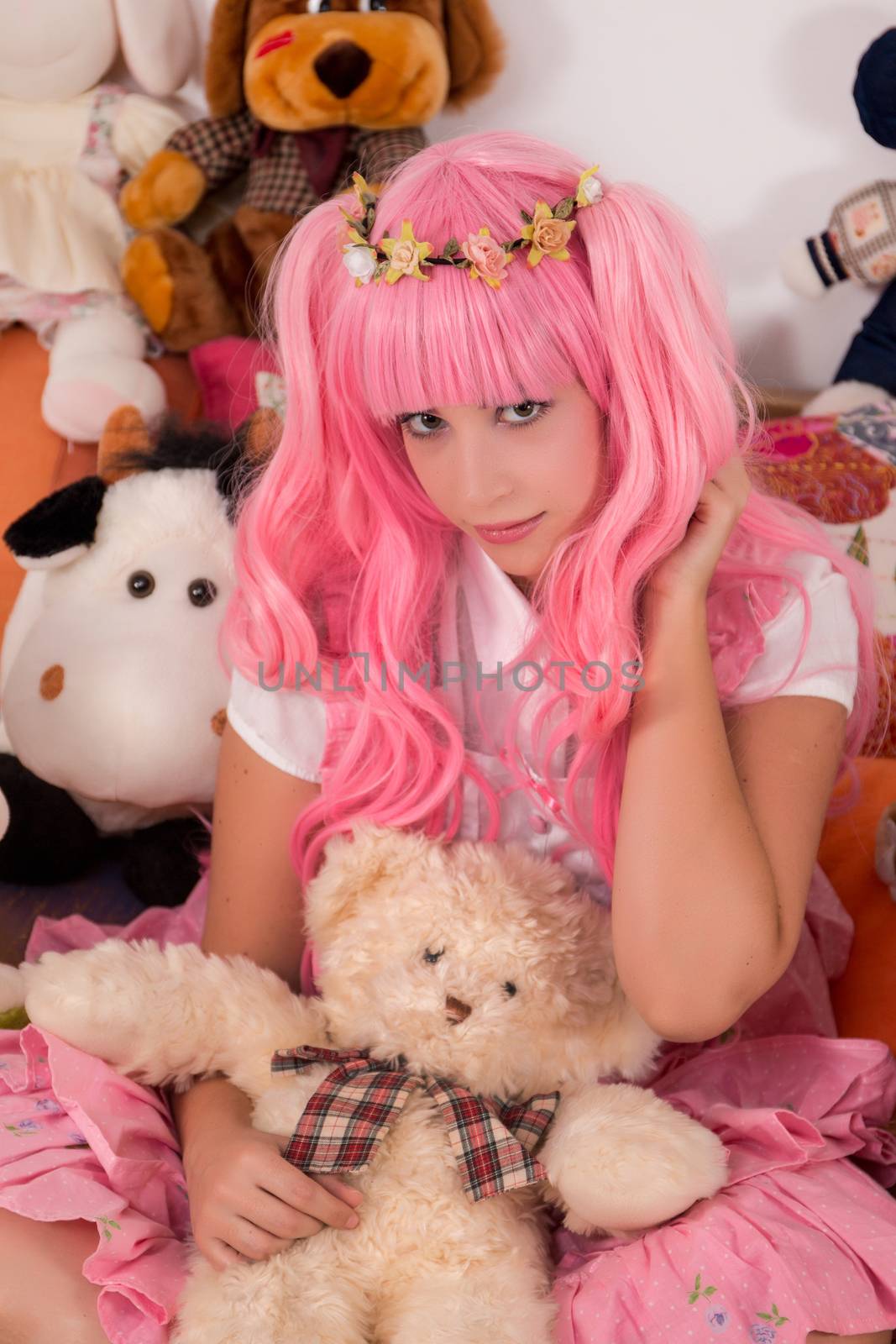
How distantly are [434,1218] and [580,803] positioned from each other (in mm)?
345

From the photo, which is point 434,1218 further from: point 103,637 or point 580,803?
point 103,637

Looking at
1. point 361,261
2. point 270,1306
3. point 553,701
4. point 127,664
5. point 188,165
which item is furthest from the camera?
point 188,165

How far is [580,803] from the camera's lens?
1.02m

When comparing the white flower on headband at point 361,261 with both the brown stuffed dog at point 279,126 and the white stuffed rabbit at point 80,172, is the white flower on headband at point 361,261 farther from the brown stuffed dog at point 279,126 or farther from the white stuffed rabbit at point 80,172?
the white stuffed rabbit at point 80,172

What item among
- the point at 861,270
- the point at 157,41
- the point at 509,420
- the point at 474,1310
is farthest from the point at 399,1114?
the point at 157,41

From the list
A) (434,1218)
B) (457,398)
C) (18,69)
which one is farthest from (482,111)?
(434,1218)

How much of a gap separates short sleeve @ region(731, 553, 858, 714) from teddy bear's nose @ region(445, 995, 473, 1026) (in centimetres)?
32

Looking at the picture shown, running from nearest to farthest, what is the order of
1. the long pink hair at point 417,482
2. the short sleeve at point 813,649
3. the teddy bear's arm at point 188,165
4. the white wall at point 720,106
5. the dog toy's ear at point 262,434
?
the long pink hair at point 417,482 < the short sleeve at point 813,649 < the dog toy's ear at point 262,434 < the white wall at point 720,106 < the teddy bear's arm at point 188,165

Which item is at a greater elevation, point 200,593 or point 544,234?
point 544,234

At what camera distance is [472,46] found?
1.54 metres

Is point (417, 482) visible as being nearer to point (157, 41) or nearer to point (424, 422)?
point (424, 422)

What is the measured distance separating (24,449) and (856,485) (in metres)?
1.01

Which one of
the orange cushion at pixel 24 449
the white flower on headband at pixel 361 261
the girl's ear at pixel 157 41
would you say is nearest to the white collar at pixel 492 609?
the white flower on headband at pixel 361 261

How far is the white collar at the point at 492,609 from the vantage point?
102 centimetres
